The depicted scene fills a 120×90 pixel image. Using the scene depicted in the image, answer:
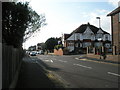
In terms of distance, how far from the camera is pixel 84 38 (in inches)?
2854

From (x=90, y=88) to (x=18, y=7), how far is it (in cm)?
851

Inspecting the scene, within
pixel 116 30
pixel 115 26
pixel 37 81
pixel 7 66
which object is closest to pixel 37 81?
pixel 37 81

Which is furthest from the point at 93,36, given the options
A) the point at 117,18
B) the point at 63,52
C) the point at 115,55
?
the point at 115,55

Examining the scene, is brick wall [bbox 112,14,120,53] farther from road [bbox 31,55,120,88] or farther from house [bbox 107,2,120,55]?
road [bbox 31,55,120,88]

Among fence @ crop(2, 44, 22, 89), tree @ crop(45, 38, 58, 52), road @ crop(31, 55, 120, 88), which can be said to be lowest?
road @ crop(31, 55, 120, 88)

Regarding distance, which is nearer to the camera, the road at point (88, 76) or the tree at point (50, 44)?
the road at point (88, 76)

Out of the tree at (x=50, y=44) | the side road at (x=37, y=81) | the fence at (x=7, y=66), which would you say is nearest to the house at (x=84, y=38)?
the tree at (x=50, y=44)

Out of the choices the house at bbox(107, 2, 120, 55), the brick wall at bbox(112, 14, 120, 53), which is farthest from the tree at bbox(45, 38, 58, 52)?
the brick wall at bbox(112, 14, 120, 53)

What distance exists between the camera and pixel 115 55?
2348 centimetres

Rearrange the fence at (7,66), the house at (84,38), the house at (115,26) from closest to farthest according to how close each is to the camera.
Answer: the fence at (7,66)
the house at (115,26)
the house at (84,38)

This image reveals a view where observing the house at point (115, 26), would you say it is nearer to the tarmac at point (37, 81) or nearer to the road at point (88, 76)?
the road at point (88, 76)

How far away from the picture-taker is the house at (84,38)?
71250mm

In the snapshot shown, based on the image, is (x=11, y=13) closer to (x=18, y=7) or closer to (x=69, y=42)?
(x=18, y=7)

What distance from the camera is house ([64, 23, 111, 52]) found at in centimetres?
7125
